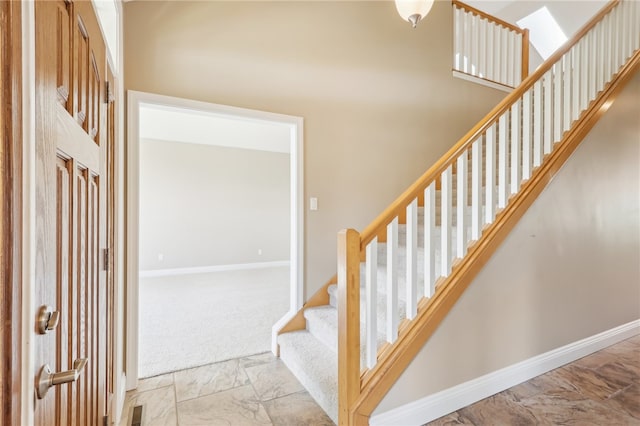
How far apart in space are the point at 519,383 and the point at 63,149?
266 centimetres

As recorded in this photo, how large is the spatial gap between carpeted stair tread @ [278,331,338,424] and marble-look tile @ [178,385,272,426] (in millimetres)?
324

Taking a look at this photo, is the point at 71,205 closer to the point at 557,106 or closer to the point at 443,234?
the point at 443,234

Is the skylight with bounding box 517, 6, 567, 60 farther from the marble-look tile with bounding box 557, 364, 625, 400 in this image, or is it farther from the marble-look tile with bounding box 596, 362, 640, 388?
the marble-look tile with bounding box 557, 364, 625, 400

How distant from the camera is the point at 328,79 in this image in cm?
263

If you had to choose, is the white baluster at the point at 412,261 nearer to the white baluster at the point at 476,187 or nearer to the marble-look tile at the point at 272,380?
the white baluster at the point at 476,187

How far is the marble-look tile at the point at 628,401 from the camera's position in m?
1.67

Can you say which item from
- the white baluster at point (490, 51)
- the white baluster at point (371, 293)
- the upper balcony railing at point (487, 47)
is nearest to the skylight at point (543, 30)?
the upper balcony railing at point (487, 47)

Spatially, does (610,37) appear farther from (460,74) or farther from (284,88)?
(284,88)

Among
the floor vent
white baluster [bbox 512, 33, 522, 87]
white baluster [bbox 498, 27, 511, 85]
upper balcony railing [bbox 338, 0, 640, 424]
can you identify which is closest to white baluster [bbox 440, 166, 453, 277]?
upper balcony railing [bbox 338, 0, 640, 424]

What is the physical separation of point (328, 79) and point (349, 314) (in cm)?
210

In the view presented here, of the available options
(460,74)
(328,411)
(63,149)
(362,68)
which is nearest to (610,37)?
(460,74)

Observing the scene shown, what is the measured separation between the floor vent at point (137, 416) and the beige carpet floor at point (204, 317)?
351mm

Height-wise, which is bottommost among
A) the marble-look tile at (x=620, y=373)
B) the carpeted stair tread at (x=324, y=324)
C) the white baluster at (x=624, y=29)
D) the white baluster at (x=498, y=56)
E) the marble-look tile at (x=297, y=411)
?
the marble-look tile at (x=297, y=411)

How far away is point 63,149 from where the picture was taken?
2.57 ft
